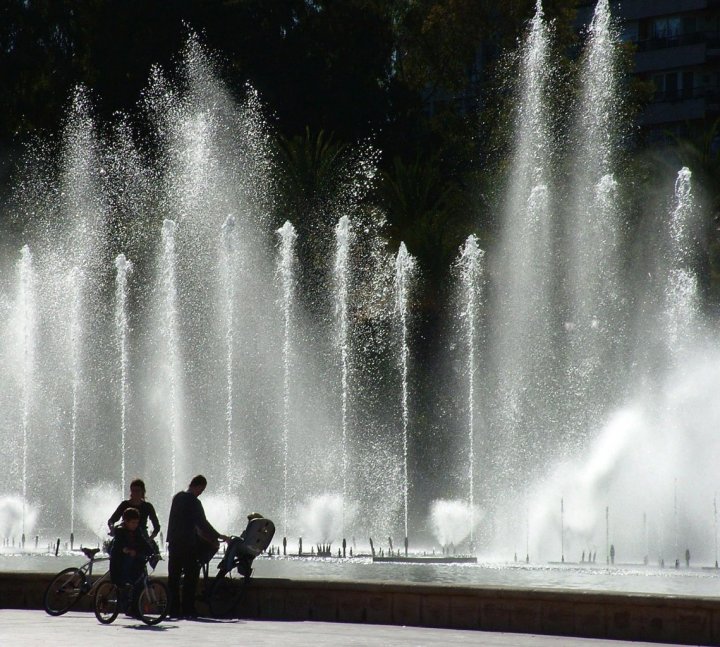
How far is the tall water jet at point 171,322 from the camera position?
3375 centimetres

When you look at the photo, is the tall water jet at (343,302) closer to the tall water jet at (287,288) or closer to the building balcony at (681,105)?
the tall water jet at (287,288)

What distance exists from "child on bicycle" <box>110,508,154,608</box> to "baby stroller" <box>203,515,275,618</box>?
71 centimetres

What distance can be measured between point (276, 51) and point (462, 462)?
1567 centimetres

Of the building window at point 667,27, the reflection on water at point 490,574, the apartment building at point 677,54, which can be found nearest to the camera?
the reflection on water at point 490,574

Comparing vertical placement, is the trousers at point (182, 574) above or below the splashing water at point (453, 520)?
below

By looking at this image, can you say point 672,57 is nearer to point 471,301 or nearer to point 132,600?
point 471,301

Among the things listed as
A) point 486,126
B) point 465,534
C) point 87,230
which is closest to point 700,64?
point 486,126

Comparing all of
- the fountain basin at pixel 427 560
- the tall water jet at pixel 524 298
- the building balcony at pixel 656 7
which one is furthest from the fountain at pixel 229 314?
the building balcony at pixel 656 7

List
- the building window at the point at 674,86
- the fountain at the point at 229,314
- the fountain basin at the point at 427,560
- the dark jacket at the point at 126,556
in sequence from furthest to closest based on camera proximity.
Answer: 1. the building window at the point at 674,86
2. the fountain at the point at 229,314
3. the fountain basin at the point at 427,560
4. the dark jacket at the point at 126,556

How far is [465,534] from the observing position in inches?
1028

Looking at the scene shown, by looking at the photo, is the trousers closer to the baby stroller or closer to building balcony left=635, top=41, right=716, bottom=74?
the baby stroller

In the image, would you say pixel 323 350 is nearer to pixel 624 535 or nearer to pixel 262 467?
pixel 262 467

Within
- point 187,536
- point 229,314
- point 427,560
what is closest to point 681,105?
point 229,314

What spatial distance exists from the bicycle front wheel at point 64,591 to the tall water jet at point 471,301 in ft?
70.7
